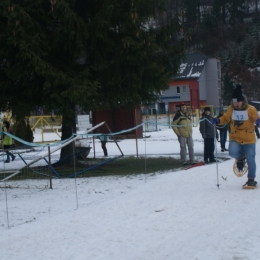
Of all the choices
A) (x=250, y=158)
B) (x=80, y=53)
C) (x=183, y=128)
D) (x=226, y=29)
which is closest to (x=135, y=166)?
(x=183, y=128)

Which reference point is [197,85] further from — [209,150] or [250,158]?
[250,158]

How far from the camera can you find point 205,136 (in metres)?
15.7

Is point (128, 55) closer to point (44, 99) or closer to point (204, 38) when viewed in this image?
point (44, 99)

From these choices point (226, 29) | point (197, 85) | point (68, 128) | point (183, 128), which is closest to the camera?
point (183, 128)

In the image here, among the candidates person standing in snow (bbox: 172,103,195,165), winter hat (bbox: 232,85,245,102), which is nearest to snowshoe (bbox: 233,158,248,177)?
winter hat (bbox: 232,85,245,102)

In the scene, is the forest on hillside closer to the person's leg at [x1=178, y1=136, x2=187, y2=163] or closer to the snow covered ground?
the person's leg at [x1=178, y1=136, x2=187, y2=163]

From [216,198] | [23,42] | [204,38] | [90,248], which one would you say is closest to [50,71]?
[23,42]

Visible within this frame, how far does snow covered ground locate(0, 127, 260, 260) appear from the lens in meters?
5.62

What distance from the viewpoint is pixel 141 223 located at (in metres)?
6.94

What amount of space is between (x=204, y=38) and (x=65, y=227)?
283ft

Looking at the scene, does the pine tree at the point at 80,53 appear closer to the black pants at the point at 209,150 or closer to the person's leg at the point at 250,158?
the black pants at the point at 209,150

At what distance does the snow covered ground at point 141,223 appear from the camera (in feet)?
18.4

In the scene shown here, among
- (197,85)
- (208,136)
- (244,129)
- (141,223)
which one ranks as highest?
(197,85)

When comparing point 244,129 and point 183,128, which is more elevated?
point 244,129
